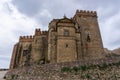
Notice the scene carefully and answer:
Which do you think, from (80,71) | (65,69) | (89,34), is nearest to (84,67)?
(80,71)

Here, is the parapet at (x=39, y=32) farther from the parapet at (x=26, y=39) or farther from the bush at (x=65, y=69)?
the bush at (x=65, y=69)

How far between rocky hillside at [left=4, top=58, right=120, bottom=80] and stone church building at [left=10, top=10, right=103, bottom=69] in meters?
7.19

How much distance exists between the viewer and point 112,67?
21109 millimetres

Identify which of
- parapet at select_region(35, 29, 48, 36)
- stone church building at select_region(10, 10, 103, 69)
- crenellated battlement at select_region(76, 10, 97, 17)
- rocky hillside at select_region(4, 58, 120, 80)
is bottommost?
rocky hillside at select_region(4, 58, 120, 80)

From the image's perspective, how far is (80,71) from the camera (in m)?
21.0

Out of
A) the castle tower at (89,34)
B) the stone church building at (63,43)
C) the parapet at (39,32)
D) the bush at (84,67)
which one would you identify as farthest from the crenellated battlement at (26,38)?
the bush at (84,67)

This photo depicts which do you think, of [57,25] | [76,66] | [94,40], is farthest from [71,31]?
[76,66]

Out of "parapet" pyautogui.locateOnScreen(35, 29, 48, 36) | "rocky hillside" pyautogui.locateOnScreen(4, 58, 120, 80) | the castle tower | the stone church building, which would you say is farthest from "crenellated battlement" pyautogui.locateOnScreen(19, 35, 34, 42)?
"rocky hillside" pyautogui.locateOnScreen(4, 58, 120, 80)

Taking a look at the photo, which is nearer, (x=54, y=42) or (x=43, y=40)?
(x=54, y=42)

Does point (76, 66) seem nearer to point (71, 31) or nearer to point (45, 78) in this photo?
point (45, 78)

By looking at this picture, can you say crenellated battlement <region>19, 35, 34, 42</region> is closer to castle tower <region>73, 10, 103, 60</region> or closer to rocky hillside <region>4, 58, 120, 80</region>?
castle tower <region>73, 10, 103, 60</region>

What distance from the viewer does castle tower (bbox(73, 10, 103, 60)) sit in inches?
1321

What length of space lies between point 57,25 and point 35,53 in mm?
7140

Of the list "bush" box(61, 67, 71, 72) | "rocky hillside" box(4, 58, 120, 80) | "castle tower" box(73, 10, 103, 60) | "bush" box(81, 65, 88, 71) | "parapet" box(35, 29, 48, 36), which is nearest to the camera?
"rocky hillside" box(4, 58, 120, 80)
